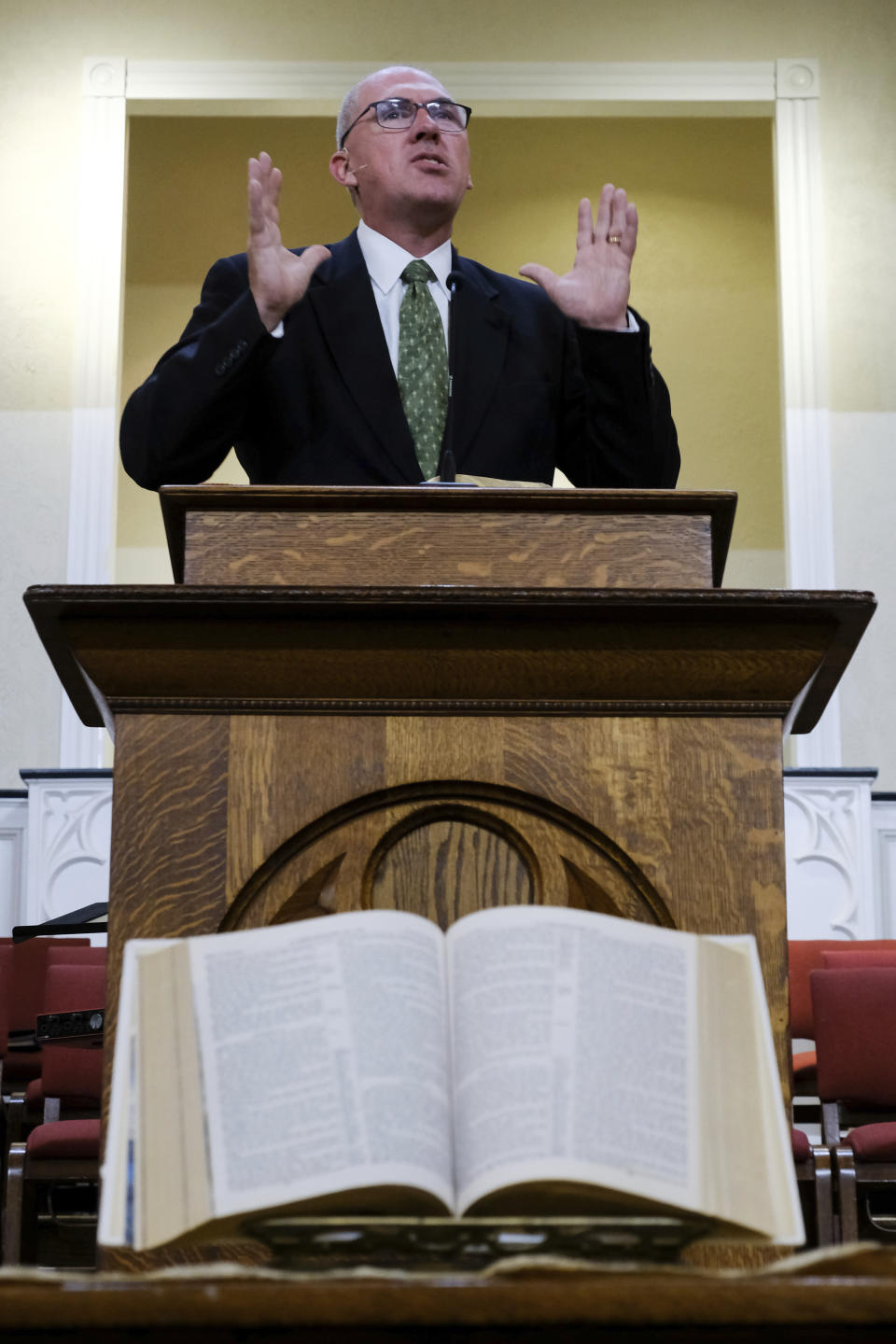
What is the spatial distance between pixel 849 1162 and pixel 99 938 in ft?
10.8

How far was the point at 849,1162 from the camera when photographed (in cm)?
399

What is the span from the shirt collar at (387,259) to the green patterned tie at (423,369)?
0.04 m

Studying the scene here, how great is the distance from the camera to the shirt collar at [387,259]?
6.88 feet

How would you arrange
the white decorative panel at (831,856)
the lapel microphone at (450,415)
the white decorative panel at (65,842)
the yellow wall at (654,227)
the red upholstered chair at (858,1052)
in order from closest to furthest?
the lapel microphone at (450,415) → the red upholstered chair at (858,1052) → the white decorative panel at (831,856) → the white decorative panel at (65,842) → the yellow wall at (654,227)

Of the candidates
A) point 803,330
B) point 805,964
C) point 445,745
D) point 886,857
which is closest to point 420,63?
point 803,330

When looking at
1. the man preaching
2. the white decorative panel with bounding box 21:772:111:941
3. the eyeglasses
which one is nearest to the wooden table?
the man preaching

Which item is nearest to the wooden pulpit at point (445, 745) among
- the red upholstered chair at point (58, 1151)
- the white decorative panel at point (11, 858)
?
the red upholstered chair at point (58, 1151)

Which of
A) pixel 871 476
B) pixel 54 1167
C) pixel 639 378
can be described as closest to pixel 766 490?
pixel 871 476

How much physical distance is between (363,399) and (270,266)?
0.19m

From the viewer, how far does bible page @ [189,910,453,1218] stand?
0.88m

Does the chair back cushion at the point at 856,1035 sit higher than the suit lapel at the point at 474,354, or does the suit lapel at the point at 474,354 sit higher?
the suit lapel at the point at 474,354

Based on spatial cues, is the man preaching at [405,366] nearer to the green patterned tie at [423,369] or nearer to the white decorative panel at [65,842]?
the green patterned tie at [423,369]

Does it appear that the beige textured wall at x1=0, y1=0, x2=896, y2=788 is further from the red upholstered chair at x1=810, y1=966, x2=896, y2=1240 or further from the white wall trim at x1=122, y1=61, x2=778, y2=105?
the red upholstered chair at x1=810, y1=966, x2=896, y2=1240

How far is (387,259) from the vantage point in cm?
214
